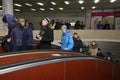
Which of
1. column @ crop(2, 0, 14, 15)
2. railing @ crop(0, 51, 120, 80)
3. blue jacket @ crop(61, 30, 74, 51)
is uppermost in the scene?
→ column @ crop(2, 0, 14, 15)

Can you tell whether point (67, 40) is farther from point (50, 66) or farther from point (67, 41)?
point (50, 66)

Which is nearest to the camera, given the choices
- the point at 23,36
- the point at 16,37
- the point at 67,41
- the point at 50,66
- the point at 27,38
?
the point at 50,66

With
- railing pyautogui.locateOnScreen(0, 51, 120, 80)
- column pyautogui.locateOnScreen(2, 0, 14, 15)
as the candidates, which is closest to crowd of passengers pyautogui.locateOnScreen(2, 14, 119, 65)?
railing pyautogui.locateOnScreen(0, 51, 120, 80)

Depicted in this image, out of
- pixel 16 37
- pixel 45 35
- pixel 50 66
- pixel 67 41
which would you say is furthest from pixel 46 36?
pixel 50 66

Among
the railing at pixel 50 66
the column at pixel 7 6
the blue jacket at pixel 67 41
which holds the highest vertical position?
the column at pixel 7 6

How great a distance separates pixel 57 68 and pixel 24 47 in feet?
4.28

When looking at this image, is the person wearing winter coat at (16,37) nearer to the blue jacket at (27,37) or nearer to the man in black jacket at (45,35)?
the blue jacket at (27,37)

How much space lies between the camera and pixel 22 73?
2588 mm

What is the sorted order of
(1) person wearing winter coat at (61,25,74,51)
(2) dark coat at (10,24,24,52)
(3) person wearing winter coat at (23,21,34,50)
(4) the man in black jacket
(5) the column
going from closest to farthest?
1. (2) dark coat at (10,24,24,52)
2. (3) person wearing winter coat at (23,21,34,50)
3. (4) the man in black jacket
4. (1) person wearing winter coat at (61,25,74,51)
5. (5) the column

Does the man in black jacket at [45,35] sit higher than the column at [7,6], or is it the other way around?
the column at [7,6]

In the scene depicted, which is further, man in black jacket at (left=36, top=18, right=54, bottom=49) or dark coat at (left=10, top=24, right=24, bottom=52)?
man in black jacket at (left=36, top=18, right=54, bottom=49)

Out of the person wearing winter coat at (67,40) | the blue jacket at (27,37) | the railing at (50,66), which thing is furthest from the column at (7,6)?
the railing at (50,66)

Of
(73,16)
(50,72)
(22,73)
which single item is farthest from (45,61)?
(73,16)

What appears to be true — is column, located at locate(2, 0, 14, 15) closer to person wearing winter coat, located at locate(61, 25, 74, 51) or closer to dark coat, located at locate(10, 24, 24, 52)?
person wearing winter coat, located at locate(61, 25, 74, 51)
